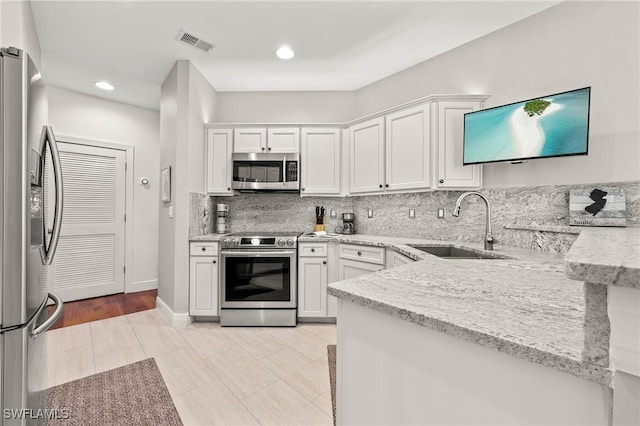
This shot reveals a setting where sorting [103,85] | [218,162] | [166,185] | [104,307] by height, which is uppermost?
[103,85]

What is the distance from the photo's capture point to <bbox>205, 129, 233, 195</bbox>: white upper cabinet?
10.2 feet

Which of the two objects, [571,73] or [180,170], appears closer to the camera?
[571,73]

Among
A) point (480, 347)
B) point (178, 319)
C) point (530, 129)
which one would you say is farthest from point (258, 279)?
point (530, 129)

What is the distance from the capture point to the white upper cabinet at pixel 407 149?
2533mm

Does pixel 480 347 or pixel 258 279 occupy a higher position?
pixel 480 347

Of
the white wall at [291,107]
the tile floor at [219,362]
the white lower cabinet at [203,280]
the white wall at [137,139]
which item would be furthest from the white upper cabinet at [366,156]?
the white wall at [137,139]

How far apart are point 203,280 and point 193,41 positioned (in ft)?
7.77

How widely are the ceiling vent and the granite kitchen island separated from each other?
2738mm

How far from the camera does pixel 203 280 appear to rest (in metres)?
2.77

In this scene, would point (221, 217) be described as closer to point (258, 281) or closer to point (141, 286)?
point (258, 281)

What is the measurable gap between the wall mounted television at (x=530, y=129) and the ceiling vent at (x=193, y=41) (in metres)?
2.54

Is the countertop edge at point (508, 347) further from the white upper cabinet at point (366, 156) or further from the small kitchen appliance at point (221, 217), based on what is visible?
the small kitchen appliance at point (221, 217)

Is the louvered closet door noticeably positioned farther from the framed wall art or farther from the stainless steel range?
the stainless steel range

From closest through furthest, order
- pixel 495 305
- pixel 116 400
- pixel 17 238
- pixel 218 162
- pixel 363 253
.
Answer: pixel 495 305, pixel 17 238, pixel 116 400, pixel 363 253, pixel 218 162
